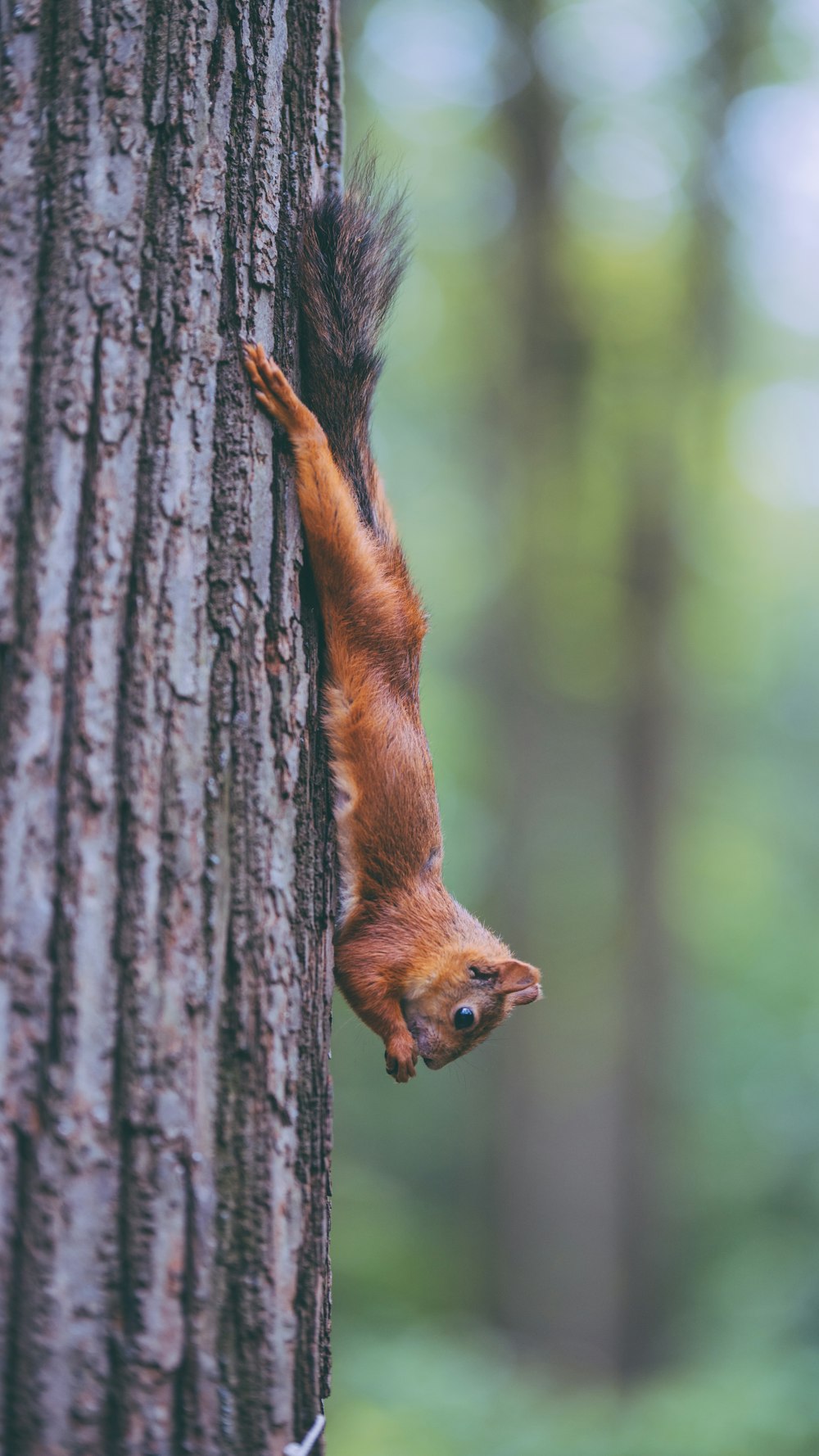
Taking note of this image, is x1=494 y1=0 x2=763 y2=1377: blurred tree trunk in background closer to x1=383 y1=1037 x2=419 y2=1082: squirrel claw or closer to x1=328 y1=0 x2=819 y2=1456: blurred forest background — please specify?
Answer: x1=328 y1=0 x2=819 y2=1456: blurred forest background

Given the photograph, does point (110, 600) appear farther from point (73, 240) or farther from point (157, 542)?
point (73, 240)

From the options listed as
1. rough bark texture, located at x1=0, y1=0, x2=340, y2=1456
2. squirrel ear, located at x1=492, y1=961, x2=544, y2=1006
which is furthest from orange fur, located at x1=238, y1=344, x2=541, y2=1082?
rough bark texture, located at x1=0, y1=0, x2=340, y2=1456

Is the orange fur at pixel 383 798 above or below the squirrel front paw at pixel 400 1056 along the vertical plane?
above

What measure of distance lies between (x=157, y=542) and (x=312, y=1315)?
1041mm

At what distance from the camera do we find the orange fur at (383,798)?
1.69 metres

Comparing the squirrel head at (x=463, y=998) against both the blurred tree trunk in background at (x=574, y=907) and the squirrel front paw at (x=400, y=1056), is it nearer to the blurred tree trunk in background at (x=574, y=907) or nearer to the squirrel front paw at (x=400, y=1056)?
the squirrel front paw at (x=400, y=1056)

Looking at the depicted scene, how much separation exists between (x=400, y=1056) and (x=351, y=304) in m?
1.45

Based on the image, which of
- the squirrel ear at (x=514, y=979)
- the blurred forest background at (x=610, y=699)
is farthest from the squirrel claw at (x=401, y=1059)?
the blurred forest background at (x=610, y=699)

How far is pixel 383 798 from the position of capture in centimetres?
200

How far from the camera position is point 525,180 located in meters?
7.77

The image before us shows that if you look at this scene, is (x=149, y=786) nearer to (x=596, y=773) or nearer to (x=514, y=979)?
(x=514, y=979)

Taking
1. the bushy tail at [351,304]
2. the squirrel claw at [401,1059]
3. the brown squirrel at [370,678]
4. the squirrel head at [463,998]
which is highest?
the bushy tail at [351,304]

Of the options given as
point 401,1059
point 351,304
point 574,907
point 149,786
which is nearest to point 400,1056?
point 401,1059

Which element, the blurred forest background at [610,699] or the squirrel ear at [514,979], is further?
the blurred forest background at [610,699]
